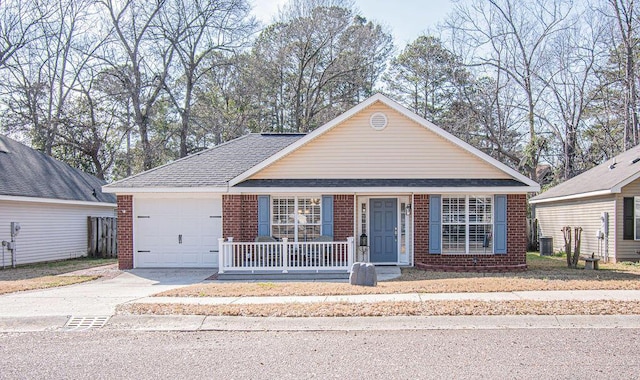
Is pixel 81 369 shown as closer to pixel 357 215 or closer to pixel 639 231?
pixel 357 215

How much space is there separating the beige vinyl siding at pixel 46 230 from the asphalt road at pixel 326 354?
36.7ft

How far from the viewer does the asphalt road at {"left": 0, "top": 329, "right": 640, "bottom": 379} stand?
542cm

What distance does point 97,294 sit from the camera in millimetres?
10492

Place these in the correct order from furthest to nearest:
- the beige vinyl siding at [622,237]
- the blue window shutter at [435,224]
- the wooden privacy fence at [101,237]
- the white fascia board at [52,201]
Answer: the wooden privacy fence at [101,237]
the beige vinyl siding at [622,237]
the white fascia board at [52,201]
the blue window shutter at [435,224]

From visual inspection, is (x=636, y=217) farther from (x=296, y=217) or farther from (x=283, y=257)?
A: (x=283, y=257)

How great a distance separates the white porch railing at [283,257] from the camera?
42.9 feet

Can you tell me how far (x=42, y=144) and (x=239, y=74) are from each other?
41.4 feet

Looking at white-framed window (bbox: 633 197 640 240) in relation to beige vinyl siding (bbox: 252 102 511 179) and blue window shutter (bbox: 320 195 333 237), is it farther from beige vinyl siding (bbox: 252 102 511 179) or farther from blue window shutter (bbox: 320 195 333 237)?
blue window shutter (bbox: 320 195 333 237)

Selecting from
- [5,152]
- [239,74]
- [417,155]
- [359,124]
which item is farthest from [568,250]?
[239,74]

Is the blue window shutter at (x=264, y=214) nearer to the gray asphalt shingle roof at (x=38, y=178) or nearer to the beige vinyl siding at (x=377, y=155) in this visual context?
the beige vinyl siding at (x=377, y=155)

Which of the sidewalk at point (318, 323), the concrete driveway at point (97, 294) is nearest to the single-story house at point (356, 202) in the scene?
the concrete driveway at point (97, 294)

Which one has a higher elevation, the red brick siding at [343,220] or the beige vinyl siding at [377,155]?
the beige vinyl siding at [377,155]

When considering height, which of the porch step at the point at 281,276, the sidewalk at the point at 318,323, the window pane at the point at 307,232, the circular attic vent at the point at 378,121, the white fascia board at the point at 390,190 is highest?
the circular attic vent at the point at 378,121

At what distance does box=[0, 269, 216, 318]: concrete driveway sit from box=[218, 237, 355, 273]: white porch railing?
0.91 m
